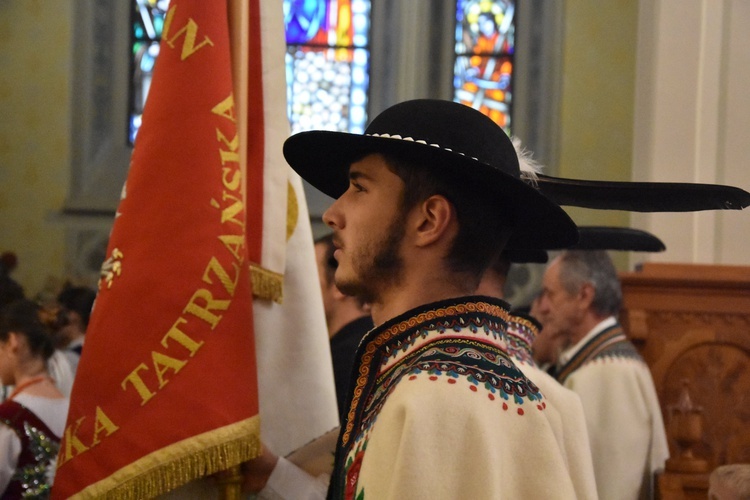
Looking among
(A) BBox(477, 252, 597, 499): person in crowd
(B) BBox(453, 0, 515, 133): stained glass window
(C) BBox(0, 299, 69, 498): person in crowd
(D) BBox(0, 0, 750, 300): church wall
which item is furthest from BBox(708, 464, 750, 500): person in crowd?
(B) BBox(453, 0, 515, 133): stained glass window

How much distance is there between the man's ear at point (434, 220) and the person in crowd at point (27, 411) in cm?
259

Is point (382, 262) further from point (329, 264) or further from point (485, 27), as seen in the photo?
point (485, 27)

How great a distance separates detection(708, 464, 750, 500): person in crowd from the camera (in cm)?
285

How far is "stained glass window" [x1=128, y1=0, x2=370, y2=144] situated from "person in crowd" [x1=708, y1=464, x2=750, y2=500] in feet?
24.9

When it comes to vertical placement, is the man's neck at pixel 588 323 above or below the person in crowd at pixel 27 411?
above

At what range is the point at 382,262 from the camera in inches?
68.1

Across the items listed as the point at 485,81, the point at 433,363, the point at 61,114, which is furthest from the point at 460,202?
the point at 485,81

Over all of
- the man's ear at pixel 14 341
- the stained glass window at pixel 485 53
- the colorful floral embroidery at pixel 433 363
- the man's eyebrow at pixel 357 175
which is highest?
the stained glass window at pixel 485 53

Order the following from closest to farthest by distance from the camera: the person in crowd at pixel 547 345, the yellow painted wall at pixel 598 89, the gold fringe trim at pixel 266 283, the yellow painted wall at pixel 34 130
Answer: the gold fringe trim at pixel 266 283
the person in crowd at pixel 547 345
the yellow painted wall at pixel 34 130
the yellow painted wall at pixel 598 89

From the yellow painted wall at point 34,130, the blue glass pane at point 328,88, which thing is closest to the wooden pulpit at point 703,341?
the blue glass pane at point 328,88

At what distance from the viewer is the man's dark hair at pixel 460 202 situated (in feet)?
5.68

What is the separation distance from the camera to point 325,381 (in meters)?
2.94

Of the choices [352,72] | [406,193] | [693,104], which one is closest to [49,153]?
[352,72]

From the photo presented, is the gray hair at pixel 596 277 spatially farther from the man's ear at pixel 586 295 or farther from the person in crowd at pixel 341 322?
the person in crowd at pixel 341 322
